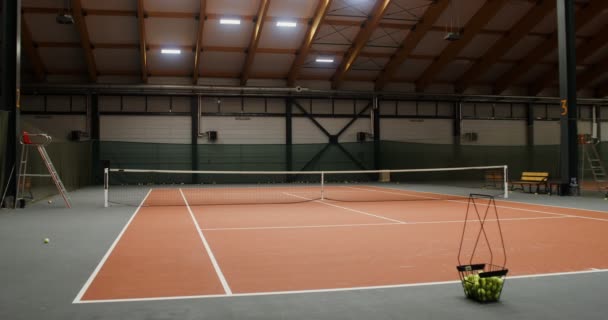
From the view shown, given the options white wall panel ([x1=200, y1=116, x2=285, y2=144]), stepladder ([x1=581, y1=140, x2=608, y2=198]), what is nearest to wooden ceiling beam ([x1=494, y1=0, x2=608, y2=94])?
stepladder ([x1=581, y1=140, x2=608, y2=198])

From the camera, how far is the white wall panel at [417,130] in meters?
30.3

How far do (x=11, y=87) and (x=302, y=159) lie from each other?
56.3 ft

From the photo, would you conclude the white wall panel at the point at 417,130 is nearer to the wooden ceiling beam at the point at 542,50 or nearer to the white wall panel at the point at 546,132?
the wooden ceiling beam at the point at 542,50

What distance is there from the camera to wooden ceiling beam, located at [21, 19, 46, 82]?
21.9 metres

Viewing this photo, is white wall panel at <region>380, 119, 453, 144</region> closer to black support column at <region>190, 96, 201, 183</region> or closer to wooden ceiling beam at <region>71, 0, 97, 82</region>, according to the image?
black support column at <region>190, 96, 201, 183</region>

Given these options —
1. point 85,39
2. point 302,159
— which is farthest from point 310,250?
point 302,159

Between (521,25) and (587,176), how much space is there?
9.36 metres

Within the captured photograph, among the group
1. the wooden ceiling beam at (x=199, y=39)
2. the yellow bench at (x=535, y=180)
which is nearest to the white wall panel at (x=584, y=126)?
the yellow bench at (x=535, y=180)

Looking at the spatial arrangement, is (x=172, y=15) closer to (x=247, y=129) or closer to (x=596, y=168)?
(x=247, y=129)

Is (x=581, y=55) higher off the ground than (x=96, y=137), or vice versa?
(x=581, y=55)

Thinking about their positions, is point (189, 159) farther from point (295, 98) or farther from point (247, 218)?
point (247, 218)

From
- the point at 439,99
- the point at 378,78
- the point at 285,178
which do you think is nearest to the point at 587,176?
the point at 439,99

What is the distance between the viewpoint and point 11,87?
43.5 feet

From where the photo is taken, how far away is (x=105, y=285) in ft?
15.6
